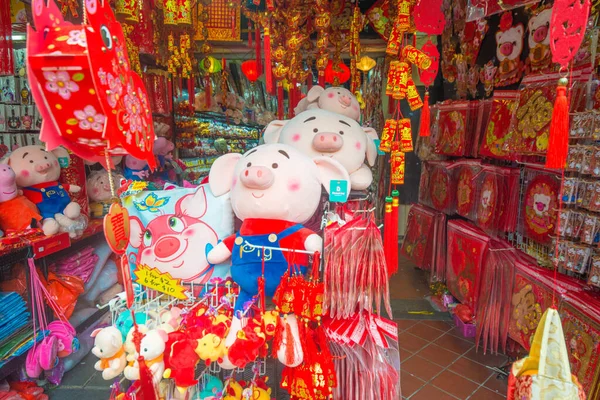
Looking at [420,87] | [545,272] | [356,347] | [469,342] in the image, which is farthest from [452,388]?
[420,87]

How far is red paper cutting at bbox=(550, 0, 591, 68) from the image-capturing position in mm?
1141

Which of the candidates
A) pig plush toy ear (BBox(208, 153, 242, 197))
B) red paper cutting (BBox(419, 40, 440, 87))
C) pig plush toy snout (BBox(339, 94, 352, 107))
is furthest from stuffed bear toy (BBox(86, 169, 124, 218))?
red paper cutting (BBox(419, 40, 440, 87))

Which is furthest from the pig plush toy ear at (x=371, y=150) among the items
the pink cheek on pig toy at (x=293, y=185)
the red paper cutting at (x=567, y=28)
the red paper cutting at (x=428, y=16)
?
the red paper cutting at (x=567, y=28)

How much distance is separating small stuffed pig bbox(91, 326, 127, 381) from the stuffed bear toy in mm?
2222

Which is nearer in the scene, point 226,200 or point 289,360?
point 289,360

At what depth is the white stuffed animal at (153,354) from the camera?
1.45m

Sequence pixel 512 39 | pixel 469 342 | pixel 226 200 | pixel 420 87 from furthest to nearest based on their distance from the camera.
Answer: pixel 420 87 < pixel 469 342 < pixel 512 39 < pixel 226 200

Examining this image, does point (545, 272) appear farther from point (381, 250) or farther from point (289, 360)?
point (289, 360)

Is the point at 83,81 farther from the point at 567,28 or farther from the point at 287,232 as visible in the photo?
the point at 567,28

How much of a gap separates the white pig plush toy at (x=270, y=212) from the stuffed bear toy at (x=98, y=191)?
195 centimetres

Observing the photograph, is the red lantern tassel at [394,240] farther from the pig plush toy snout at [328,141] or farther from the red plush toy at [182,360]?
the red plush toy at [182,360]

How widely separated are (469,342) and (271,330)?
2191mm

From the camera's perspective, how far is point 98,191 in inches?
136

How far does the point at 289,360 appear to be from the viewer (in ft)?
5.30
